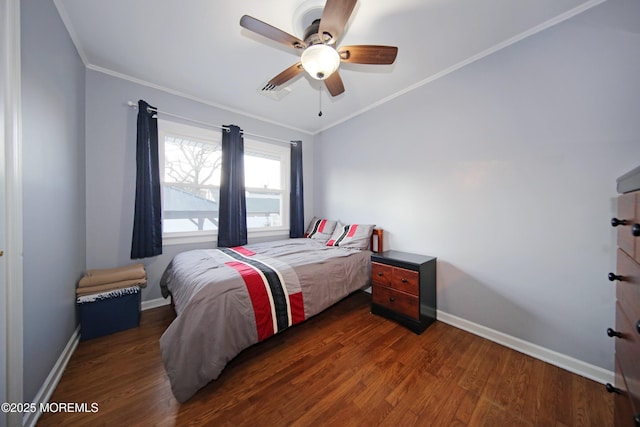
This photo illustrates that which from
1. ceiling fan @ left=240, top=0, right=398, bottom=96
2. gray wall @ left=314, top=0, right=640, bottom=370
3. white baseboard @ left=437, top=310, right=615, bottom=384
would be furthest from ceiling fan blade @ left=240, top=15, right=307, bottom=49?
white baseboard @ left=437, top=310, right=615, bottom=384

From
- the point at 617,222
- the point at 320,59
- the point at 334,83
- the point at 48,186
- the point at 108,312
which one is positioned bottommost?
the point at 108,312

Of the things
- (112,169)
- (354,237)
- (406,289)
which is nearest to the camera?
(406,289)

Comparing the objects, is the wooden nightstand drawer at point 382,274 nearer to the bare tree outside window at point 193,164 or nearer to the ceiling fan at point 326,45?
the ceiling fan at point 326,45

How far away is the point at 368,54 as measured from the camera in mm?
1577

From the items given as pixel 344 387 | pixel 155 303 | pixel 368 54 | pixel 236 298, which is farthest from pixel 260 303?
pixel 368 54

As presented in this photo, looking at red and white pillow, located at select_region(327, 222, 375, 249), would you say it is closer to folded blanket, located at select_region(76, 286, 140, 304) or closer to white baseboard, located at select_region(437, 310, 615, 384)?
white baseboard, located at select_region(437, 310, 615, 384)

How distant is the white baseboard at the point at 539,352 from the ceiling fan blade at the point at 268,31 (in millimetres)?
2849

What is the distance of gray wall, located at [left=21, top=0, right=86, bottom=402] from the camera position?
1.19m

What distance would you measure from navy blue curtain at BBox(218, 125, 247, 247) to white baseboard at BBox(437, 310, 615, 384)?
281 cm

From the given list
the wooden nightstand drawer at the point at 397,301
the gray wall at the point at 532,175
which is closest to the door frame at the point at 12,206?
the wooden nightstand drawer at the point at 397,301

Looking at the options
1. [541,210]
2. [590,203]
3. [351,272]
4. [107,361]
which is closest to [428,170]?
[541,210]

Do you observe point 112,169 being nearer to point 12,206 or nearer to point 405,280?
point 12,206

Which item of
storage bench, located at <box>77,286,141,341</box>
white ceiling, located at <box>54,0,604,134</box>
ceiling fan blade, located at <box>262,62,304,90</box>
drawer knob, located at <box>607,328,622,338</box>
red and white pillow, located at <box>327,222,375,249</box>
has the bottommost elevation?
storage bench, located at <box>77,286,141,341</box>

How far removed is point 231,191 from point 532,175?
10.6 ft
